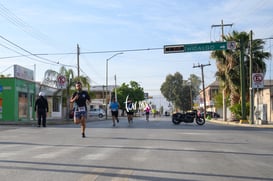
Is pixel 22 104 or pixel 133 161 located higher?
pixel 22 104

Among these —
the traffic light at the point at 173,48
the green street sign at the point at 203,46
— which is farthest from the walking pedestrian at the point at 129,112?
the green street sign at the point at 203,46

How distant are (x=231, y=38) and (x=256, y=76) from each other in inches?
384

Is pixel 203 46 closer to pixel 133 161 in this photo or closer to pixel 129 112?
pixel 129 112

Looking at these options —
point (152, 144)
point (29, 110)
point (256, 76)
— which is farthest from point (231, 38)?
point (152, 144)

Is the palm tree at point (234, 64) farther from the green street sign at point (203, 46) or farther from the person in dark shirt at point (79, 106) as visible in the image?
the person in dark shirt at point (79, 106)

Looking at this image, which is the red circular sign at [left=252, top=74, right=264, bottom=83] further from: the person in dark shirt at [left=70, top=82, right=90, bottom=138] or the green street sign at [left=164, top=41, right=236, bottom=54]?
the person in dark shirt at [left=70, top=82, right=90, bottom=138]

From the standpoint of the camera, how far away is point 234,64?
39469mm

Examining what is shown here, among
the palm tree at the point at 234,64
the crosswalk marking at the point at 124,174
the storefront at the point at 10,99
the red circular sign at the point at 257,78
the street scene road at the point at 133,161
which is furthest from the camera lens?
the palm tree at the point at 234,64

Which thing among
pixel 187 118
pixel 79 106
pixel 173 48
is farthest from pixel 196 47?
pixel 79 106

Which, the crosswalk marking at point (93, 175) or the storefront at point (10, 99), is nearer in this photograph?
the crosswalk marking at point (93, 175)

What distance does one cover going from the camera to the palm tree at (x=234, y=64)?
38.5 meters

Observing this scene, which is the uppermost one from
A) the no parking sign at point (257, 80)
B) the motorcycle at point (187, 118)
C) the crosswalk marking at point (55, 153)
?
the no parking sign at point (257, 80)

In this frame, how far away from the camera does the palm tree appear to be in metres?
38.5

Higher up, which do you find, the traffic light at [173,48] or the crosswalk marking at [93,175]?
the traffic light at [173,48]
